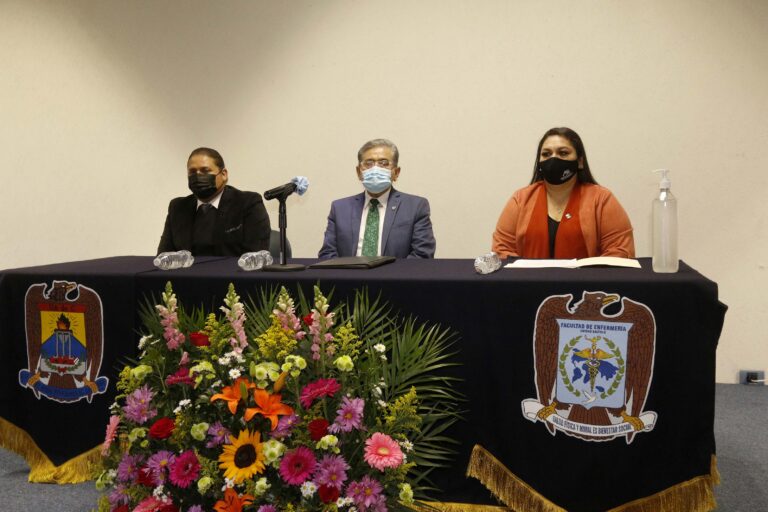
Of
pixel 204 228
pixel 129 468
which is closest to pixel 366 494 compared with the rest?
pixel 129 468

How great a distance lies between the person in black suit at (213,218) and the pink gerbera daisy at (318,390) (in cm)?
196

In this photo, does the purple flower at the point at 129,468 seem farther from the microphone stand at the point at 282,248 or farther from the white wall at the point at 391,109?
the white wall at the point at 391,109

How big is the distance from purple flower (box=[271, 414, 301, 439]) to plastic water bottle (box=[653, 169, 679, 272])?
1.17 metres

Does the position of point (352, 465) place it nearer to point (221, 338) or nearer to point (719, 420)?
point (221, 338)

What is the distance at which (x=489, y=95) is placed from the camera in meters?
4.01

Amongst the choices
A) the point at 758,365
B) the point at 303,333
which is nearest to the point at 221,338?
the point at 303,333

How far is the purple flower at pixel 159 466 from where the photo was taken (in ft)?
4.83

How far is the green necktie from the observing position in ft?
10.6

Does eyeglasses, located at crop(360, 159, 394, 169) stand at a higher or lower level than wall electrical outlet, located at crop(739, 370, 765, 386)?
higher

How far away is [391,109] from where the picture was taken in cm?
415

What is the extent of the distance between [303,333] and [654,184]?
3.00 metres

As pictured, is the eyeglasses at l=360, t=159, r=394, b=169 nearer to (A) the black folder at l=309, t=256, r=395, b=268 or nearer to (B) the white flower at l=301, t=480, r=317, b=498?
(A) the black folder at l=309, t=256, r=395, b=268

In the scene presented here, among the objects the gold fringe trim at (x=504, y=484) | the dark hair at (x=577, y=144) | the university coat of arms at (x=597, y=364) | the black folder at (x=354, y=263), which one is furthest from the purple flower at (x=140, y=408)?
the dark hair at (x=577, y=144)

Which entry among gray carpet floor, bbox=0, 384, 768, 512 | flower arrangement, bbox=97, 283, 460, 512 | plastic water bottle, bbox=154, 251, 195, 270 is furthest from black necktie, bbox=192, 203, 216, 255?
flower arrangement, bbox=97, 283, 460, 512
